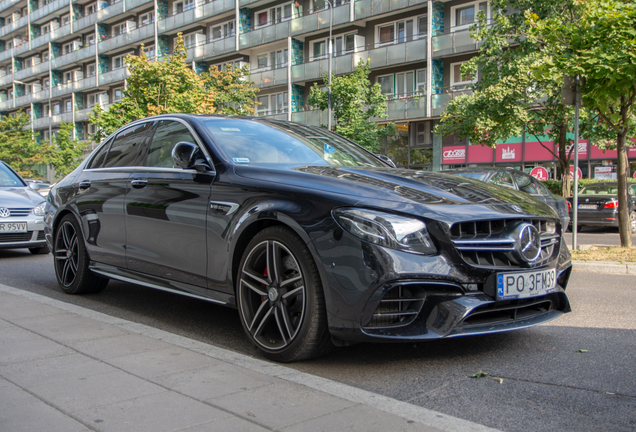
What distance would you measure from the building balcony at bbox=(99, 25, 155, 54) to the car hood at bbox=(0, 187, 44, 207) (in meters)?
40.3

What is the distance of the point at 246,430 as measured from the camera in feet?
8.18

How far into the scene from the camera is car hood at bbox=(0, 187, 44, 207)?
362 inches

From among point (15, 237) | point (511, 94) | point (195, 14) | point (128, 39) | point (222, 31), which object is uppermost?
point (195, 14)

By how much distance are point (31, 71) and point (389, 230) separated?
6874cm

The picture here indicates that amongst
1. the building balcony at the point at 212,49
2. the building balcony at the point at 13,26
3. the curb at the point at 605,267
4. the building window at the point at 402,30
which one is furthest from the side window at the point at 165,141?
the building balcony at the point at 13,26

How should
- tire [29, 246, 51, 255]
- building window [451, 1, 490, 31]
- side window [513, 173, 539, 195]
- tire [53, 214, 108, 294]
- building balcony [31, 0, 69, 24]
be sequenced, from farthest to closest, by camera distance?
building balcony [31, 0, 69, 24] < building window [451, 1, 490, 31] < side window [513, 173, 539, 195] < tire [29, 246, 51, 255] < tire [53, 214, 108, 294]

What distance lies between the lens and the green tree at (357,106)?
28.0 meters

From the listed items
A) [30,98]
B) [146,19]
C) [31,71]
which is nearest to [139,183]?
[146,19]

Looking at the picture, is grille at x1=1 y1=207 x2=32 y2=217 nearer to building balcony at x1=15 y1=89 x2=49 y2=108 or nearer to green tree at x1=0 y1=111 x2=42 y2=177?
green tree at x1=0 y1=111 x2=42 y2=177

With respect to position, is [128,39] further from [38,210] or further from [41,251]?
[38,210]

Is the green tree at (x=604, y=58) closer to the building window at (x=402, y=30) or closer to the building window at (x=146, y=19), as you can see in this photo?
the building window at (x=402, y=30)

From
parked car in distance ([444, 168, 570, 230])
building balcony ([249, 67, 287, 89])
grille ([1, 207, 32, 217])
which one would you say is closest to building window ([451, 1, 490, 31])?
building balcony ([249, 67, 287, 89])

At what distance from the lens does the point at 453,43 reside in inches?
1156

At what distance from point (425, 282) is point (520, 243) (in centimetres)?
68
